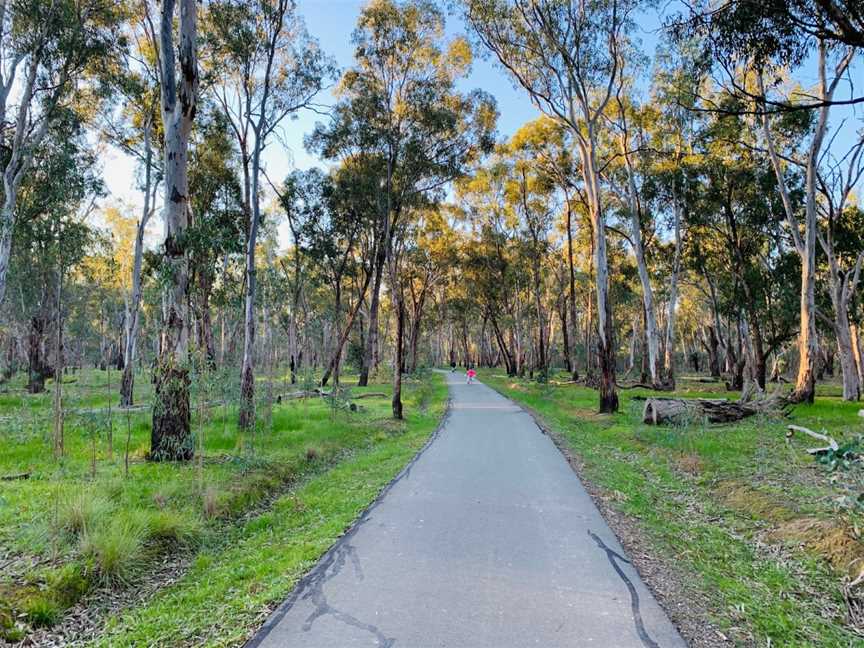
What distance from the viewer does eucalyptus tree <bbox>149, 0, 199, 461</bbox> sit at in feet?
26.8

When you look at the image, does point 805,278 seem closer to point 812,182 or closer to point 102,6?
point 812,182

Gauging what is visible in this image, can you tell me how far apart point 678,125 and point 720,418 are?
57.7 ft

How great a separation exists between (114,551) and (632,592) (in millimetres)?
4585

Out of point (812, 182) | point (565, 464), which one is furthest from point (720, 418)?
point (812, 182)

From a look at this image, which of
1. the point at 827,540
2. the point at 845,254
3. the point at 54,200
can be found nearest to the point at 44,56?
the point at 54,200

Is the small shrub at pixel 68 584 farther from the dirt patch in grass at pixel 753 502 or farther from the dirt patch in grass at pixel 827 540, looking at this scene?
the dirt patch in grass at pixel 753 502

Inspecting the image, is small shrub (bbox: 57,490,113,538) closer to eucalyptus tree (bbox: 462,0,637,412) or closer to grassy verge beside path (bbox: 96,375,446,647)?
grassy verge beside path (bbox: 96,375,446,647)

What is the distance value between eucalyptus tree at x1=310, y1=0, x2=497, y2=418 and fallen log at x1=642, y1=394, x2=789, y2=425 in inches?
305

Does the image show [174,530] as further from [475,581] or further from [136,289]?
[136,289]

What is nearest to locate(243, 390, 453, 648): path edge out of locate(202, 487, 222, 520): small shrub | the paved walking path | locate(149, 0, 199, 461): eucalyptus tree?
the paved walking path

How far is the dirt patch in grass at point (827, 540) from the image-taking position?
4.42m

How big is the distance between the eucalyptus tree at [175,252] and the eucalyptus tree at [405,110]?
8.42 metres

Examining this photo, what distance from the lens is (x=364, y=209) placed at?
24312mm

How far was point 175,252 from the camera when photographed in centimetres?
841
